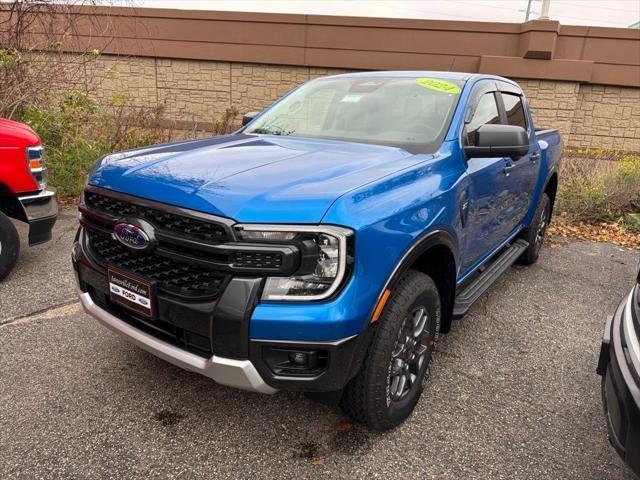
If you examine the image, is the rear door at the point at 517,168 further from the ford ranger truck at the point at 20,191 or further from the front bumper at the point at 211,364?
the ford ranger truck at the point at 20,191

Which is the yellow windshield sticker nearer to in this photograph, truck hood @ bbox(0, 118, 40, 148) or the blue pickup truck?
the blue pickup truck

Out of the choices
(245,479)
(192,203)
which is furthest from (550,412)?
(192,203)

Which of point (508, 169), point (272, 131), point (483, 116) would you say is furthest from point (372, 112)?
point (508, 169)

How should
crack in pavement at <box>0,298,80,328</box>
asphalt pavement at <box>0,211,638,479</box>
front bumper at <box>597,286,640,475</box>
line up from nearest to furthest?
front bumper at <box>597,286,640,475</box> → asphalt pavement at <box>0,211,638,479</box> → crack in pavement at <box>0,298,80,328</box>

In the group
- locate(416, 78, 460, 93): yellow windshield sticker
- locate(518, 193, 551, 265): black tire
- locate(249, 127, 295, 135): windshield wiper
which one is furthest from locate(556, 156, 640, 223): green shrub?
locate(249, 127, 295, 135): windshield wiper

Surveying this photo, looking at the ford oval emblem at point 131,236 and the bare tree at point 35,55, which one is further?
the bare tree at point 35,55

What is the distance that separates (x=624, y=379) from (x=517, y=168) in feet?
7.76

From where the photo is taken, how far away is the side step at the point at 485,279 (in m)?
3.07

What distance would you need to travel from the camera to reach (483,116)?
3.48 metres

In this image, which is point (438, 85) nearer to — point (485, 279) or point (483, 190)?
point (483, 190)

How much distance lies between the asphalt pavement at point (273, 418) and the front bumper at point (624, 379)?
579mm

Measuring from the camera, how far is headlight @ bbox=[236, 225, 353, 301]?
1.92m

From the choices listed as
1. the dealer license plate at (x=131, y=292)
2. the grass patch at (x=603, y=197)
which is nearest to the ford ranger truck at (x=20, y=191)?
the dealer license plate at (x=131, y=292)

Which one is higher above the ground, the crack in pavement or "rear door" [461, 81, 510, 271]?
"rear door" [461, 81, 510, 271]
